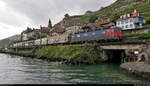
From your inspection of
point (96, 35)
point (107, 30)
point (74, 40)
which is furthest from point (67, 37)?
point (107, 30)

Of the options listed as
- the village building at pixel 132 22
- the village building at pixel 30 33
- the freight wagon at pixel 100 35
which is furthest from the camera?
the village building at pixel 30 33

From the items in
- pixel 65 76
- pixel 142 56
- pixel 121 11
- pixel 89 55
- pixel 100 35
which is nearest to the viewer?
pixel 65 76

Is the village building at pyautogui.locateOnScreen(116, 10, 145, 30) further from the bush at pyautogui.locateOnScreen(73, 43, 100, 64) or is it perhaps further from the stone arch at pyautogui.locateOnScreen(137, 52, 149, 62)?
the stone arch at pyautogui.locateOnScreen(137, 52, 149, 62)

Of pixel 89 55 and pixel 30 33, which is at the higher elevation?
pixel 30 33

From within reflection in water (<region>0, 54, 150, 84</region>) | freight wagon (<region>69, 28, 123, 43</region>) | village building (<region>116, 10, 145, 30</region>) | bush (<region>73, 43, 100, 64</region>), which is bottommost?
reflection in water (<region>0, 54, 150, 84</region>)

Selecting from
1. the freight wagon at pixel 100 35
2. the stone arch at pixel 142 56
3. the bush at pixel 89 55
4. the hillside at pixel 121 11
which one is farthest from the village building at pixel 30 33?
the stone arch at pixel 142 56

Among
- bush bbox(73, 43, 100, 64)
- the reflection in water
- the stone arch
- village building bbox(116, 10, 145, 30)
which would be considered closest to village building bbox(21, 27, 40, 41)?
village building bbox(116, 10, 145, 30)

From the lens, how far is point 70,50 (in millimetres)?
45906

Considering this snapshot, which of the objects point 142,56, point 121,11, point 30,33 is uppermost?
point 121,11

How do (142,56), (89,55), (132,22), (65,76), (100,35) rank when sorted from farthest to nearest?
(132,22)
(100,35)
(89,55)
(142,56)
(65,76)

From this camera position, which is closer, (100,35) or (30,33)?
(100,35)

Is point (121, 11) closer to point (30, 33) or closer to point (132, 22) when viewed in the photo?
point (132, 22)

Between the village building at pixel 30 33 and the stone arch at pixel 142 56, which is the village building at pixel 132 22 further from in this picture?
the village building at pixel 30 33

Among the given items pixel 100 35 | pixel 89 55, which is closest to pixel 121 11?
pixel 100 35
